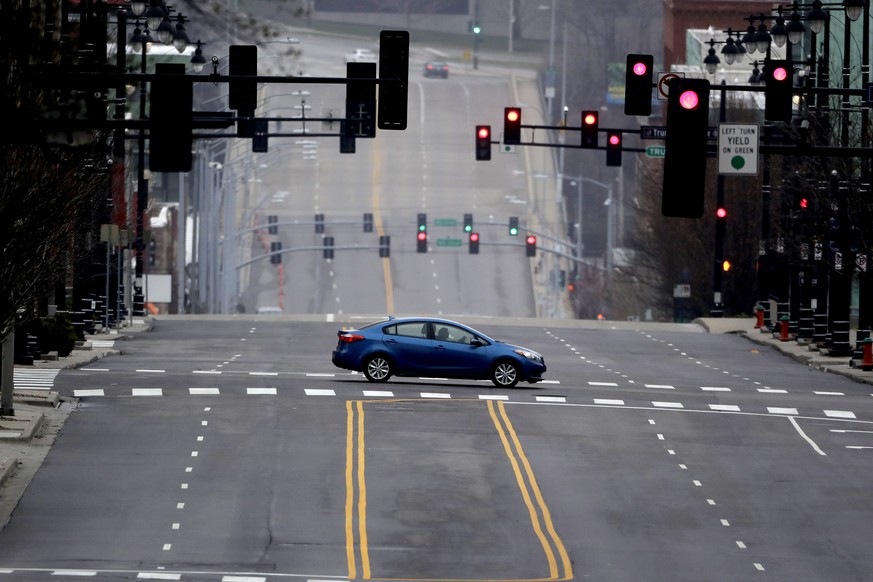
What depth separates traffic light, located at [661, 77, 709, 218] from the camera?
21.9 m

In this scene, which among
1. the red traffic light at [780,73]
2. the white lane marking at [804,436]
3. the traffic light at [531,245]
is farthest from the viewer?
the traffic light at [531,245]

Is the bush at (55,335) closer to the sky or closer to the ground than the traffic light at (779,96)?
closer to the ground

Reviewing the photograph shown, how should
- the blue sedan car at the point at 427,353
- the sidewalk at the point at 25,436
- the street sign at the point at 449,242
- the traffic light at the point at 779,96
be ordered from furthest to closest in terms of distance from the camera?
1. the street sign at the point at 449,242
2. the blue sedan car at the point at 427,353
3. the sidewalk at the point at 25,436
4. the traffic light at the point at 779,96

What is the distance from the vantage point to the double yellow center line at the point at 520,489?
2425 cm

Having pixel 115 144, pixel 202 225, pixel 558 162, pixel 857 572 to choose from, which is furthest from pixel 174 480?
pixel 558 162

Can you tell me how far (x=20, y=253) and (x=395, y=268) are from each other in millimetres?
87631

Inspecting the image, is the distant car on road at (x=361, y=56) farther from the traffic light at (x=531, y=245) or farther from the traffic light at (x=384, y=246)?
the traffic light at (x=531, y=245)

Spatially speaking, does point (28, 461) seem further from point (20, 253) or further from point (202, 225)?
point (202, 225)

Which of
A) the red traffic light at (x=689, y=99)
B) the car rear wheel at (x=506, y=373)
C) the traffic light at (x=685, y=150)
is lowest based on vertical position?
the car rear wheel at (x=506, y=373)

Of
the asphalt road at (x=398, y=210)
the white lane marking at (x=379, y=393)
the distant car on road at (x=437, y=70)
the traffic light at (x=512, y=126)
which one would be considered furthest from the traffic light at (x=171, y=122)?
the distant car on road at (x=437, y=70)

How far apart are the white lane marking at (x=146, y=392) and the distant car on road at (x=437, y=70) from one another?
11326 cm

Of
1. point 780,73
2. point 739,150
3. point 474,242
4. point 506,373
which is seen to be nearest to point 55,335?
point 506,373

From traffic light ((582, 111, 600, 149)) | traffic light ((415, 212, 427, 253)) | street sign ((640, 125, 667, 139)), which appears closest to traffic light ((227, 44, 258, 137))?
street sign ((640, 125, 667, 139))

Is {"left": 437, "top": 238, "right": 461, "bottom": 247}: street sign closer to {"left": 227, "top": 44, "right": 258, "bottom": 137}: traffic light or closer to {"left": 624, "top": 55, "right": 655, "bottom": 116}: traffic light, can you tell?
{"left": 227, "top": 44, "right": 258, "bottom": 137}: traffic light
